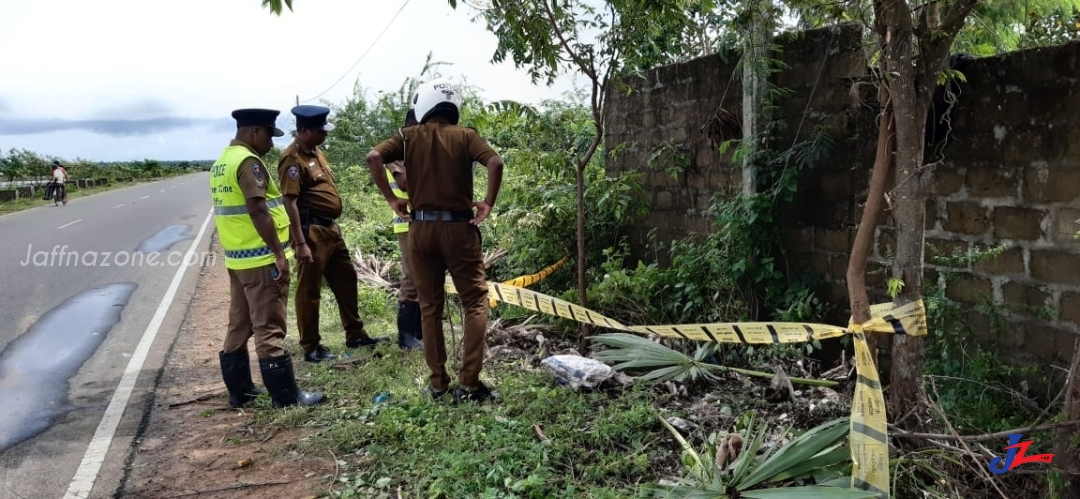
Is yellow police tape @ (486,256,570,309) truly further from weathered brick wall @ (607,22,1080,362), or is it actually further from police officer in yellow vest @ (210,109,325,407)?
police officer in yellow vest @ (210,109,325,407)

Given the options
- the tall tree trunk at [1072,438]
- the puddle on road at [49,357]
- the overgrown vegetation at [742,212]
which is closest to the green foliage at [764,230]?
the overgrown vegetation at [742,212]

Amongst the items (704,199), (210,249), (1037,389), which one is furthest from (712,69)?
(210,249)

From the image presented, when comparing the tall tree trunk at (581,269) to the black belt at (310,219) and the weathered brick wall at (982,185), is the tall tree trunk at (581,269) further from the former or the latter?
the black belt at (310,219)

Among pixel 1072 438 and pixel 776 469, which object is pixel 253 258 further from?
pixel 1072 438

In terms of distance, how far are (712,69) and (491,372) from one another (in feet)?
9.60

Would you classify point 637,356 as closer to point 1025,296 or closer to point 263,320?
point 1025,296

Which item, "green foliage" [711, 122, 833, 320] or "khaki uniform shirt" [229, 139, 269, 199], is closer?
"khaki uniform shirt" [229, 139, 269, 199]

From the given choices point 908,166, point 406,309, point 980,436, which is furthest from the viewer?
point 406,309

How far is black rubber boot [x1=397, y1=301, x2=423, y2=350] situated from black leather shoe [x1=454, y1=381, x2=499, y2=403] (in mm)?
1399

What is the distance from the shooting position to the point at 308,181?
5.49m

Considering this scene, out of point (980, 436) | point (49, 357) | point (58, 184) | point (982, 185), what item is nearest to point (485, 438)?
point (980, 436)

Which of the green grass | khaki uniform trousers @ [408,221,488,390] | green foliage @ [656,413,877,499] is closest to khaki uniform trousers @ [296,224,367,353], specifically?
the green grass

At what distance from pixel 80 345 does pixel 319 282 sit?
8.70 ft

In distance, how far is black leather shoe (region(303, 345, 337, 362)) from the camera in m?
5.64
